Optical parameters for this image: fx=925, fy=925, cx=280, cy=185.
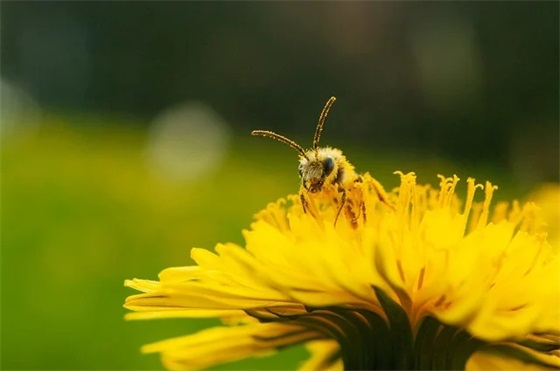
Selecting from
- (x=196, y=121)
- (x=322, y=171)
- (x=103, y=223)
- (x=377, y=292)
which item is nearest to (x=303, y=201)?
(x=322, y=171)

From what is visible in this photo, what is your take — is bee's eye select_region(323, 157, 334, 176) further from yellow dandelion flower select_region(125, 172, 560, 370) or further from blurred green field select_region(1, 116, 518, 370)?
blurred green field select_region(1, 116, 518, 370)

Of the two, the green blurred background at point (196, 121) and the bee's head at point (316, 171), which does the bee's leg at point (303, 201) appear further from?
the green blurred background at point (196, 121)

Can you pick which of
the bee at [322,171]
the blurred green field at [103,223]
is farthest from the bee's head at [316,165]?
the blurred green field at [103,223]

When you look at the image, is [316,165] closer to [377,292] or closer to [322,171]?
[322,171]

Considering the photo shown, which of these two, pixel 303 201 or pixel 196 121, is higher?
pixel 196 121

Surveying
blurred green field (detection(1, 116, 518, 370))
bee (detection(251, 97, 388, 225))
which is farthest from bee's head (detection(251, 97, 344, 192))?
blurred green field (detection(1, 116, 518, 370))

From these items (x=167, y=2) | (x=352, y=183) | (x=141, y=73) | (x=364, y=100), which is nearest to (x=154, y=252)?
(x=352, y=183)
